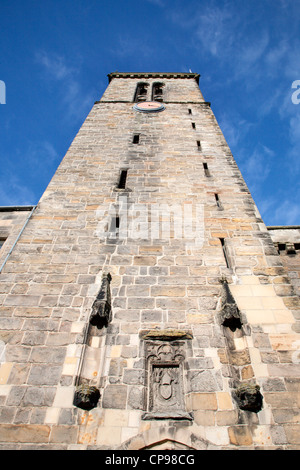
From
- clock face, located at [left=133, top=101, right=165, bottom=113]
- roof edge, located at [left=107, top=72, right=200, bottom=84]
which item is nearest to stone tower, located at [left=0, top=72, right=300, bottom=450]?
clock face, located at [left=133, top=101, right=165, bottom=113]

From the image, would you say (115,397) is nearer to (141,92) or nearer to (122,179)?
(122,179)

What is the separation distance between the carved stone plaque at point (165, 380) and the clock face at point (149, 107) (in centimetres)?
937

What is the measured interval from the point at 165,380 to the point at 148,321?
0.87 metres

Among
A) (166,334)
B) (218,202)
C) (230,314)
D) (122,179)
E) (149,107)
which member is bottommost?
(166,334)

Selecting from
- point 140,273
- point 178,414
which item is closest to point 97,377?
point 178,414

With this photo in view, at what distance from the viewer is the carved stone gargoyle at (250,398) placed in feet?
11.6

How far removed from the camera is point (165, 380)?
12.9 ft

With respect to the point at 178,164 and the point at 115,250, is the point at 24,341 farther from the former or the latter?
the point at 178,164

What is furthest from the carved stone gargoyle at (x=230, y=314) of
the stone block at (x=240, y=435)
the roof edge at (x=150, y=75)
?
the roof edge at (x=150, y=75)

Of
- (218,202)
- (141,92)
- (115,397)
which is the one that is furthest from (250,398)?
(141,92)

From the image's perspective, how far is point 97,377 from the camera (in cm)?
392

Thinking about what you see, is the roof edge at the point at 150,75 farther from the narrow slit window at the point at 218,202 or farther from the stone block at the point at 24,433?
the stone block at the point at 24,433

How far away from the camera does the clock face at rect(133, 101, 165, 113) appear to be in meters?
11.2
